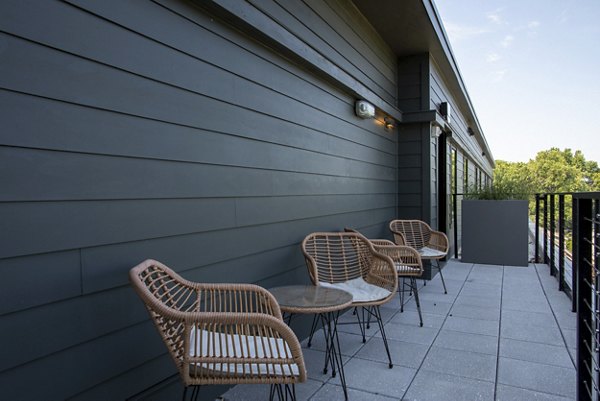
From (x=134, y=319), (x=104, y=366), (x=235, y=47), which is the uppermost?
(x=235, y=47)

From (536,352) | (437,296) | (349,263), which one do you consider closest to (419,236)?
(437,296)

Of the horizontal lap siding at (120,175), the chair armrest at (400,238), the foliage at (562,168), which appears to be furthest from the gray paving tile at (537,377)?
the foliage at (562,168)

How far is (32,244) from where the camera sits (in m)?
1.22

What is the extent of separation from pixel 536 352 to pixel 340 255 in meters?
1.44

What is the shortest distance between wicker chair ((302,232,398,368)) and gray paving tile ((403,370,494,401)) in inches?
20.7

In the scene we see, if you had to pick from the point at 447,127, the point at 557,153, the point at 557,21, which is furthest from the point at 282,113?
the point at 557,153

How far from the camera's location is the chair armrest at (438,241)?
449cm

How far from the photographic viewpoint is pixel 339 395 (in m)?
2.11

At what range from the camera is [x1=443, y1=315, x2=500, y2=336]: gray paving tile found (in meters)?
3.09

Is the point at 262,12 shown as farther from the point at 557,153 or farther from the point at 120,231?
the point at 557,153

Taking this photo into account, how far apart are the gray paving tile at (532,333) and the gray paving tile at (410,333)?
1.74 ft

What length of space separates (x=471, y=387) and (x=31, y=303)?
2116 mm

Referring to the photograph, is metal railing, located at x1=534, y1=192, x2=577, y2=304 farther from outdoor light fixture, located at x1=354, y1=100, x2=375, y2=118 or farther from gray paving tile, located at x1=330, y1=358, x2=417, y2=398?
outdoor light fixture, located at x1=354, y1=100, x2=375, y2=118

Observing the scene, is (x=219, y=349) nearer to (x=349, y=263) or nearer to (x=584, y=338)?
(x=584, y=338)
